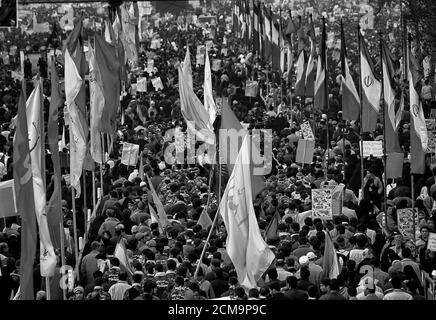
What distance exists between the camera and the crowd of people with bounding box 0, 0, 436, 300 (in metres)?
17.2

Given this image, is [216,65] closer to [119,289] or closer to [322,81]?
[322,81]

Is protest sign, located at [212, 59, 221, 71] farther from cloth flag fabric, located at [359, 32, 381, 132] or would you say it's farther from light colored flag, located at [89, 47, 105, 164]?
cloth flag fabric, located at [359, 32, 381, 132]

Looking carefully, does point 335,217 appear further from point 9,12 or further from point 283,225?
point 9,12

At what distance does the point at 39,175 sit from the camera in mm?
18234

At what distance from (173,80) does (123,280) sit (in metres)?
30.0

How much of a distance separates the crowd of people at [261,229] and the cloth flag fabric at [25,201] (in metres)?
0.27

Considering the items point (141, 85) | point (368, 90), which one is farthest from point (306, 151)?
point (141, 85)

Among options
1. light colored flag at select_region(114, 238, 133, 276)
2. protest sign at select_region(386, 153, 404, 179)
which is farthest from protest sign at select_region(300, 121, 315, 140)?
light colored flag at select_region(114, 238, 133, 276)

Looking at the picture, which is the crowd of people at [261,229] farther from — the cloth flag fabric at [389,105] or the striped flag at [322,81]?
the striped flag at [322,81]

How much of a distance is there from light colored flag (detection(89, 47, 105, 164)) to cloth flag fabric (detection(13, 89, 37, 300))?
722 centimetres

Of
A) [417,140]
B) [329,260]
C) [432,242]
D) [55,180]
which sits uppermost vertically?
[417,140]

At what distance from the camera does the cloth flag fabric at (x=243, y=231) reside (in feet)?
56.0

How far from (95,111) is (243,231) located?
8906 millimetres
